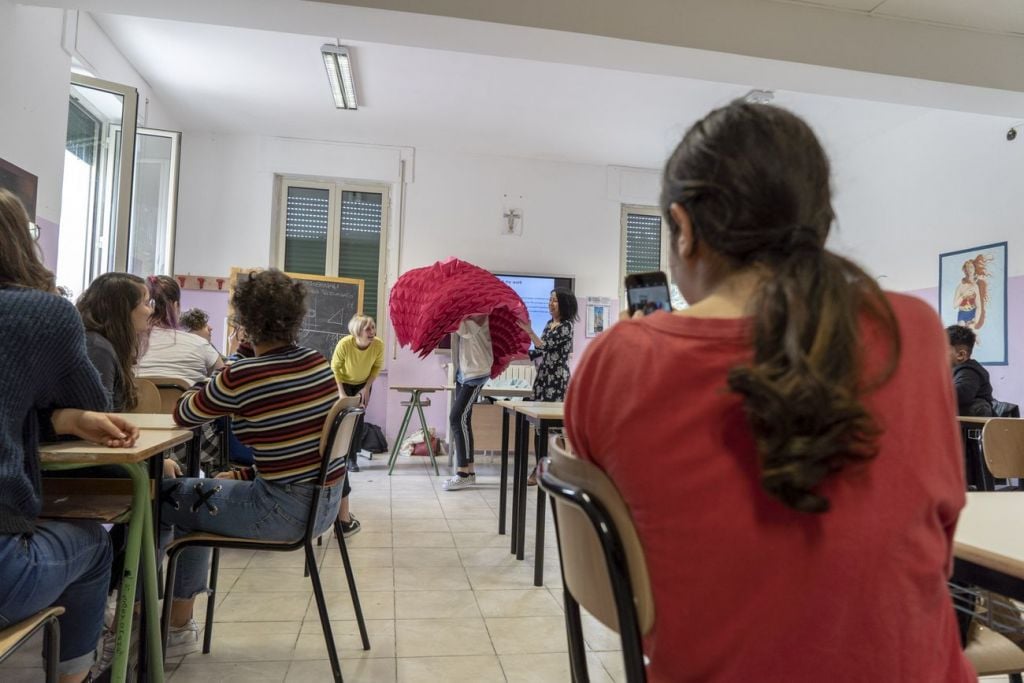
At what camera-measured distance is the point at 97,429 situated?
4.21 feet

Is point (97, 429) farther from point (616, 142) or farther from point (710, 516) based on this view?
point (616, 142)

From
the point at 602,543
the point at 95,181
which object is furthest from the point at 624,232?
the point at 602,543

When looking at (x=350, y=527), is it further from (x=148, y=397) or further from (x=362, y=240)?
(x=362, y=240)

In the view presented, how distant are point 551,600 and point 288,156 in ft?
18.7

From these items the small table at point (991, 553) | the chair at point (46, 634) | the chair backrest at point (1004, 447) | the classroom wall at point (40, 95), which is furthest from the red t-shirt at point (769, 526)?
the classroom wall at point (40, 95)

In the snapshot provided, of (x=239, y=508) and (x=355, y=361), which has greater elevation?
(x=355, y=361)

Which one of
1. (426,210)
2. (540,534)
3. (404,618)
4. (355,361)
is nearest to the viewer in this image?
(404,618)

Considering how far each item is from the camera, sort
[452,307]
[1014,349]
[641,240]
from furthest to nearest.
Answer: [641,240] < [1014,349] < [452,307]

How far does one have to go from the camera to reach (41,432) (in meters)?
1.35

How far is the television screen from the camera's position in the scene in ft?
22.9

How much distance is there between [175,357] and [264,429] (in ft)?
5.53

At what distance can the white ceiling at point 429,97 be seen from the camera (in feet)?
15.8

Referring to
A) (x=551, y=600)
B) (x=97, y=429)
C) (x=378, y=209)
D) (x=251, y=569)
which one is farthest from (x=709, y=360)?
(x=378, y=209)

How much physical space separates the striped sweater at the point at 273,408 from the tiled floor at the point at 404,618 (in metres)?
0.64
